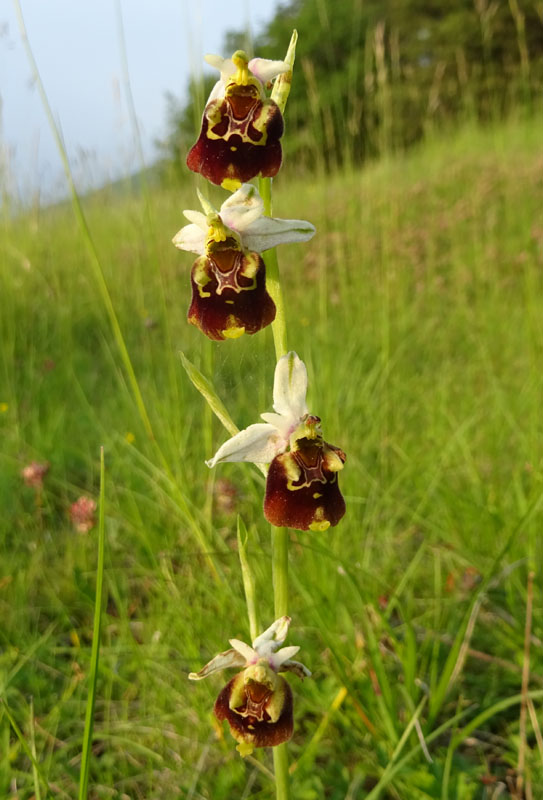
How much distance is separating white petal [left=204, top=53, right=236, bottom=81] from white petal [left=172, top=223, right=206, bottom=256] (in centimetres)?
28

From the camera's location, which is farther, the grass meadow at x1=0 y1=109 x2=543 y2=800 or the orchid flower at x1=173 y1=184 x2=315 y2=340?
the grass meadow at x1=0 y1=109 x2=543 y2=800

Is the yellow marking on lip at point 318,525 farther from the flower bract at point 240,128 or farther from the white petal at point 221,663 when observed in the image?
the flower bract at point 240,128

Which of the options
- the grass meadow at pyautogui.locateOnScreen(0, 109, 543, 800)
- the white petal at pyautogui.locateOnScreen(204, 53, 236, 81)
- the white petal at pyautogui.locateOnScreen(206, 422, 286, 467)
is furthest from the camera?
the grass meadow at pyautogui.locateOnScreen(0, 109, 543, 800)

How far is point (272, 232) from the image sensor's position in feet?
4.19

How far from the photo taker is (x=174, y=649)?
2.03m

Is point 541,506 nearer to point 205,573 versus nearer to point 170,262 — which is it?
point 205,573

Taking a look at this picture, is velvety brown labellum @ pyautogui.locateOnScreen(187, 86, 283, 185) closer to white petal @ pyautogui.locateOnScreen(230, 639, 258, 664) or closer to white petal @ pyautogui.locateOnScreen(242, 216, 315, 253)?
white petal @ pyautogui.locateOnScreen(242, 216, 315, 253)

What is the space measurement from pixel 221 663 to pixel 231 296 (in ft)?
2.11

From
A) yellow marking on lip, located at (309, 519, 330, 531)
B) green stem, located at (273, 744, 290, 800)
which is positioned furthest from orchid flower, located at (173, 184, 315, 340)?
green stem, located at (273, 744, 290, 800)

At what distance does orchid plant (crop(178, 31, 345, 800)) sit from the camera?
4.04 ft

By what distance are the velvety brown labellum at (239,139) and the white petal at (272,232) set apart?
0.28ft

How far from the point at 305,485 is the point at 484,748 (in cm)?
102

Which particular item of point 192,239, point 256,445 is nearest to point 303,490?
point 256,445

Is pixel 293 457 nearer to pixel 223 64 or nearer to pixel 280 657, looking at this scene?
pixel 280 657
